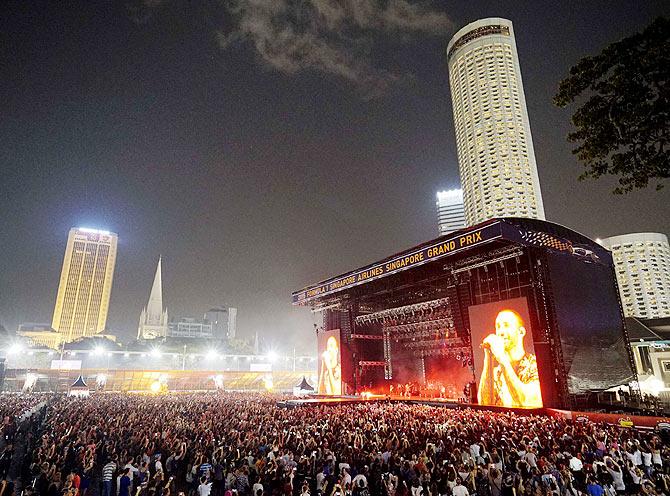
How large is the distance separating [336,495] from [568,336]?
19011mm

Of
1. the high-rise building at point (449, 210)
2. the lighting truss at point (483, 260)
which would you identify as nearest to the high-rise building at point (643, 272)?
the high-rise building at point (449, 210)

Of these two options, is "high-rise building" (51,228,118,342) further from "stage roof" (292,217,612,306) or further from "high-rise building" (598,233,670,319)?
"high-rise building" (598,233,670,319)

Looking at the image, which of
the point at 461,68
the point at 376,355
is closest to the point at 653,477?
the point at 376,355

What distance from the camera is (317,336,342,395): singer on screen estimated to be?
3328 cm

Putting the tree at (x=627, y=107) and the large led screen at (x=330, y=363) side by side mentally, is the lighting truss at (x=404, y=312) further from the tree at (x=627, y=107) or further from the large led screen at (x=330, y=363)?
the tree at (x=627, y=107)

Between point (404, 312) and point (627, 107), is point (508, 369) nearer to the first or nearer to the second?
point (404, 312)

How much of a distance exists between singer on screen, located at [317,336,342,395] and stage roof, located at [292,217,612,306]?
24.6 feet

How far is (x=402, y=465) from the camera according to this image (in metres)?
8.04

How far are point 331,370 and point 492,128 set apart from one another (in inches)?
3128

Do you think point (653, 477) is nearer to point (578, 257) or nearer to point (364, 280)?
point (578, 257)

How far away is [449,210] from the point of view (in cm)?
13825

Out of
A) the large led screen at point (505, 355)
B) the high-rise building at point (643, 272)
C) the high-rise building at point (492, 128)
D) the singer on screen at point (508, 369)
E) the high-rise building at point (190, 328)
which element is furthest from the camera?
the high-rise building at point (190, 328)

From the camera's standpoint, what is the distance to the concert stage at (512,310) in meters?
20.2

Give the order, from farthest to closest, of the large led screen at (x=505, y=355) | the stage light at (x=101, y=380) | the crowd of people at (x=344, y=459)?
1. the stage light at (x=101, y=380)
2. the large led screen at (x=505, y=355)
3. the crowd of people at (x=344, y=459)
